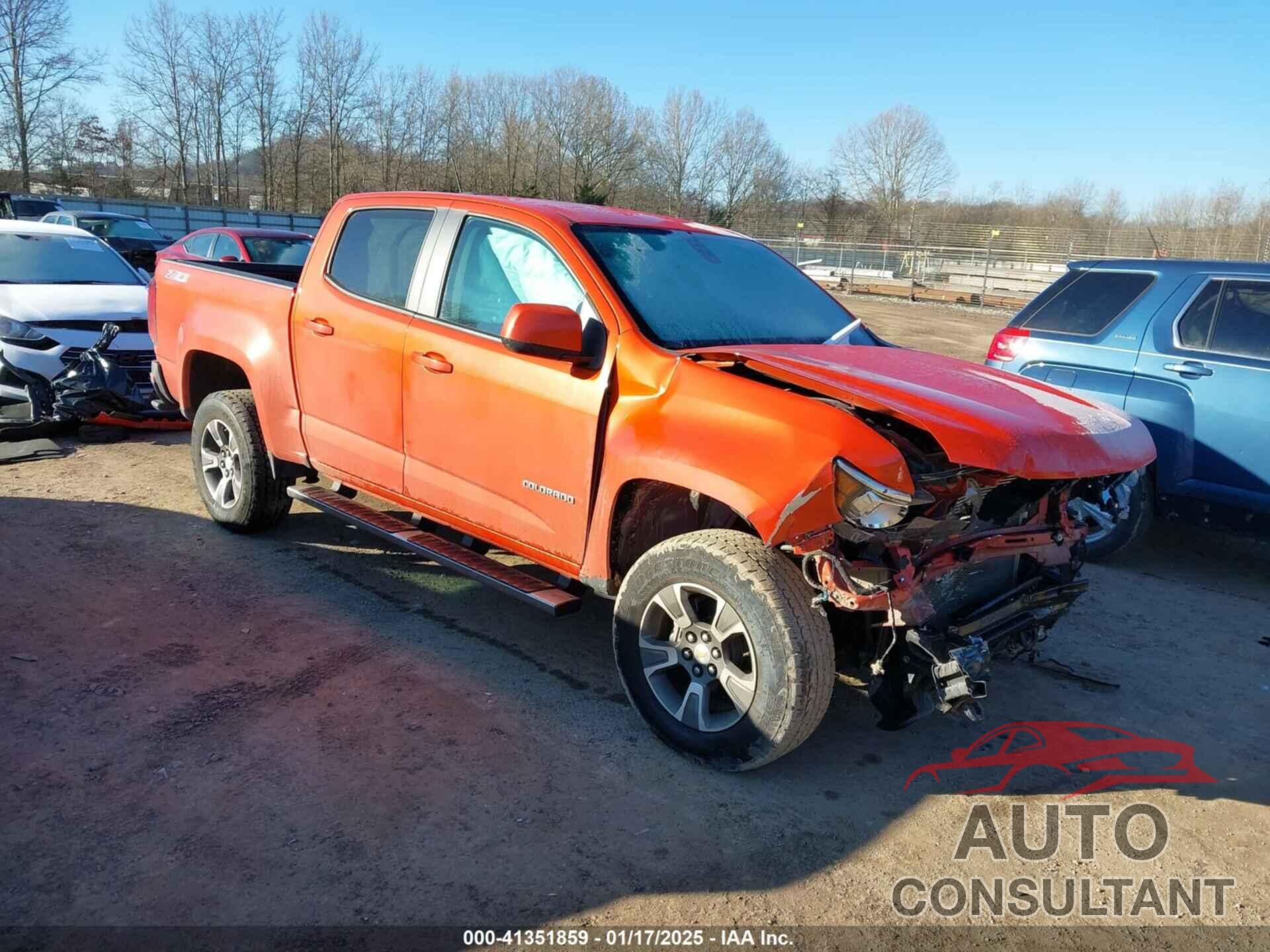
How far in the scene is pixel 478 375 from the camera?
13.1 ft

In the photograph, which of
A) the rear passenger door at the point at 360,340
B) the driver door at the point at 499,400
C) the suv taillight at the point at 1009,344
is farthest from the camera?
the suv taillight at the point at 1009,344

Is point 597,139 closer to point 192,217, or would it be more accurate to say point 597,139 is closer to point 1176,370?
point 192,217

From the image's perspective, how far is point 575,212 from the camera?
4.26 metres

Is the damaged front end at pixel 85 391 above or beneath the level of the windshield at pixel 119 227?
beneath

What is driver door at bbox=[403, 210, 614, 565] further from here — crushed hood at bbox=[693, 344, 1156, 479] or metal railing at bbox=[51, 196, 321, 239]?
metal railing at bbox=[51, 196, 321, 239]

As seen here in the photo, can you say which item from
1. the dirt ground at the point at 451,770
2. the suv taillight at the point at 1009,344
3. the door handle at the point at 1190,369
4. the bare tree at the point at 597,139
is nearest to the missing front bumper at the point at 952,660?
the dirt ground at the point at 451,770

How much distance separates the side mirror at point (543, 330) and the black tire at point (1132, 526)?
3.91m

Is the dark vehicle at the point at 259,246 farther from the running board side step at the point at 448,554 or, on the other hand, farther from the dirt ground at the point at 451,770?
the running board side step at the point at 448,554

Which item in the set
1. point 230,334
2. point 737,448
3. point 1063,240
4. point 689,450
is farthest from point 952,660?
point 1063,240

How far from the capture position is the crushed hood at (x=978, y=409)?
2.95 metres

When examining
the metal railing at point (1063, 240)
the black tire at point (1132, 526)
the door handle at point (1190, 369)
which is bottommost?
the black tire at point (1132, 526)

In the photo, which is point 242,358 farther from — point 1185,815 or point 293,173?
point 293,173

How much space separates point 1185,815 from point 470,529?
2950mm

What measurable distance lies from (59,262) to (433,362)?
686cm
